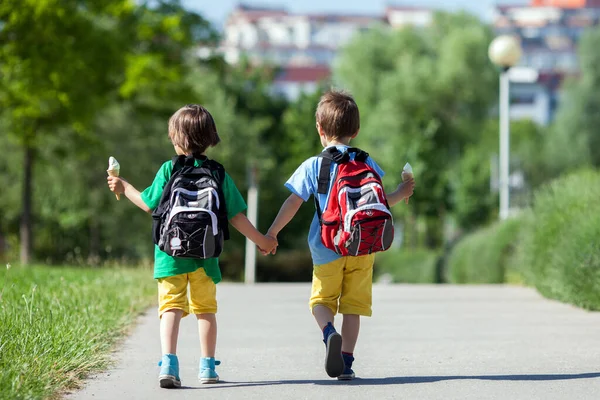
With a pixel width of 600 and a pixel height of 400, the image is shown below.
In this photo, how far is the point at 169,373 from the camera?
237 inches

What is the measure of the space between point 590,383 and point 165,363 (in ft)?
6.88

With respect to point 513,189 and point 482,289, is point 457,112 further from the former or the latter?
point 482,289

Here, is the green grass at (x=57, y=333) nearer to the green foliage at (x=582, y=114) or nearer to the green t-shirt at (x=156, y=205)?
the green t-shirt at (x=156, y=205)

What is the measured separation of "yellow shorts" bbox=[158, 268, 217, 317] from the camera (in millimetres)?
6242

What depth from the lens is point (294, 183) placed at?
20.9ft

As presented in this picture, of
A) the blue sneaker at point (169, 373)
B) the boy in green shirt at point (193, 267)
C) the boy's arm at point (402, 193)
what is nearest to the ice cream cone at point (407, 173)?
the boy's arm at point (402, 193)

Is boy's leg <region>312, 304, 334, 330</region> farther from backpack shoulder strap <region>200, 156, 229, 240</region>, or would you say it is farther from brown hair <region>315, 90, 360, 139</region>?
brown hair <region>315, 90, 360, 139</region>

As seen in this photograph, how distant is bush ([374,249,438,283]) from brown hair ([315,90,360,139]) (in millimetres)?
29191

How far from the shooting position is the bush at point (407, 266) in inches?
1508

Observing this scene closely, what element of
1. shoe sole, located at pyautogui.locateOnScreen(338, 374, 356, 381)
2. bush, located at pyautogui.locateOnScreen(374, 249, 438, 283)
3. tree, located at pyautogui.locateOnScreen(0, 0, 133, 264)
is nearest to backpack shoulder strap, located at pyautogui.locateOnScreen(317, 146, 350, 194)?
shoe sole, located at pyautogui.locateOnScreen(338, 374, 356, 381)

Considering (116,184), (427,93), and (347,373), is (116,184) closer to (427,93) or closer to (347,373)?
(347,373)

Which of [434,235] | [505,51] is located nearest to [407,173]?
[505,51]

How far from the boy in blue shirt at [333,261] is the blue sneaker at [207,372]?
1.92 ft

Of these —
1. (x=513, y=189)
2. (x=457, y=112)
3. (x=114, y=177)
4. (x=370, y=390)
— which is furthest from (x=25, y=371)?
(x=513, y=189)
